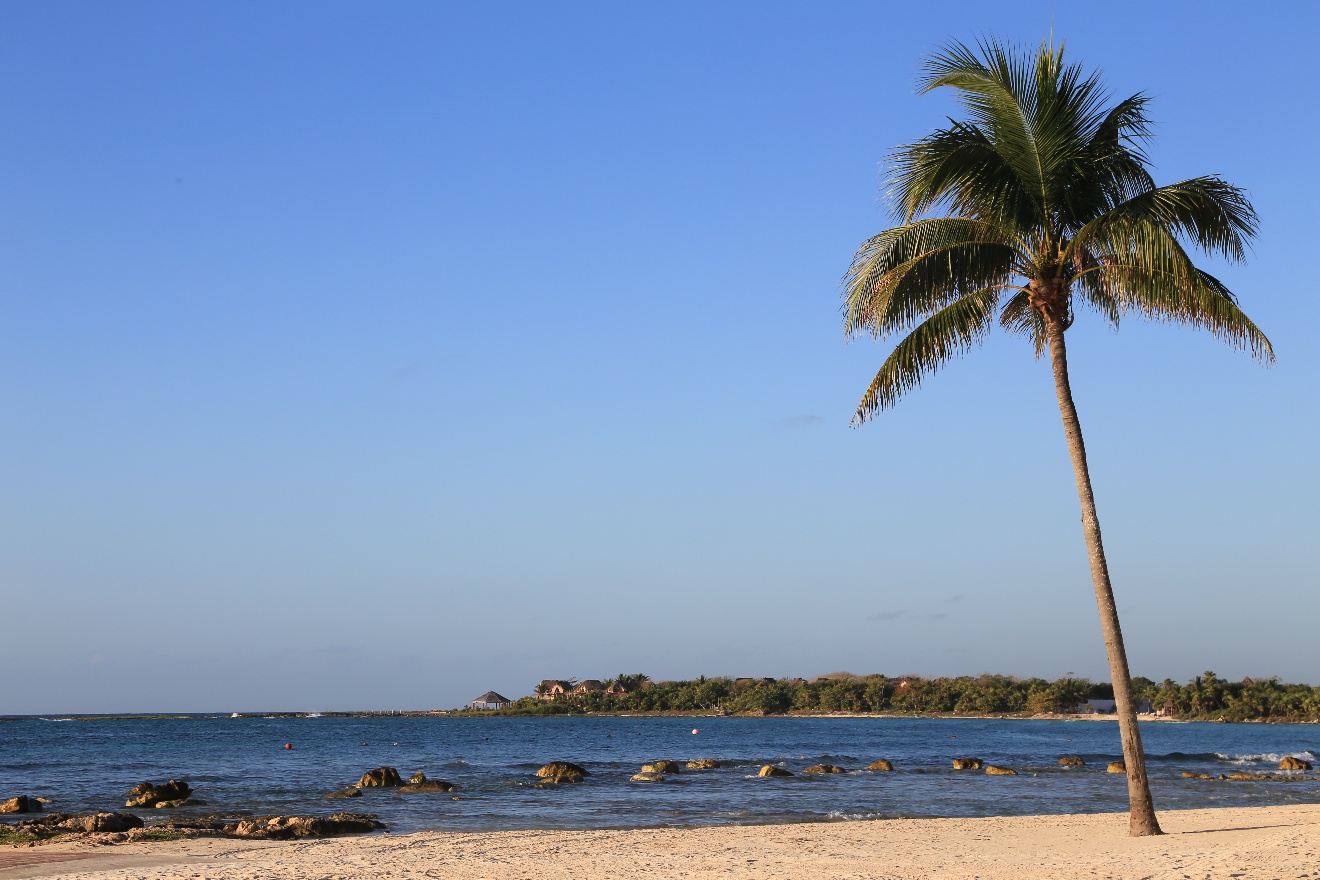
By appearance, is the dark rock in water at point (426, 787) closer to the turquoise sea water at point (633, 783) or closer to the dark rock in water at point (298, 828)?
the turquoise sea water at point (633, 783)

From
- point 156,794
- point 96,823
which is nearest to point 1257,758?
point 156,794

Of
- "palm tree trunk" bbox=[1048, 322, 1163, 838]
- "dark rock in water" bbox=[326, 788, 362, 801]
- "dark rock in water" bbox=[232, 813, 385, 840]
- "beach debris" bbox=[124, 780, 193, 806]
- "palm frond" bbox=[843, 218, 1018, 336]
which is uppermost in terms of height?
"palm frond" bbox=[843, 218, 1018, 336]

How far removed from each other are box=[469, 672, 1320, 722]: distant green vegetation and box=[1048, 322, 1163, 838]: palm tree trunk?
404ft

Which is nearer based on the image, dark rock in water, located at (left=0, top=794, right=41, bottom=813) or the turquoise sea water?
dark rock in water, located at (left=0, top=794, right=41, bottom=813)

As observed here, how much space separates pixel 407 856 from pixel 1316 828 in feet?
50.6

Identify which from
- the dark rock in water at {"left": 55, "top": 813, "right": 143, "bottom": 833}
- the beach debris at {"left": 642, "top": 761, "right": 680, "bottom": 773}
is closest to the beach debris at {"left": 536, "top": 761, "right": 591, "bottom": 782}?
the beach debris at {"left": 642, "top": 761, "right": 680, "bottom": 773}

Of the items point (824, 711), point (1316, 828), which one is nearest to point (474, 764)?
point (1316, 828)

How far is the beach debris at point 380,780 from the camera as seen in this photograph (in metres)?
37.1

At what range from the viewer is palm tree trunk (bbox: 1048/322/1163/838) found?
52.7 feet

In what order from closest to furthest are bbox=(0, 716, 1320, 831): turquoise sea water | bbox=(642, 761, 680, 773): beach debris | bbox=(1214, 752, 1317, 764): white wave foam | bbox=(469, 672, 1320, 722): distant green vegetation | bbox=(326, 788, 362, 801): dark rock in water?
bbox=(0, 716, 1320, 831): turquoise sea water
bbox=(326, 788, 362, 801): dark rock in water
bbox=(642, 761, 680, 773): beach debris
bbox=(1214, 752, 1317, 764): white wave foam
bbox=(469, 672, 1320, 722): distant green vegetation

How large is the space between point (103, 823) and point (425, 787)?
14.9 metres

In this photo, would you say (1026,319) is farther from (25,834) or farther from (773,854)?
(25,834)

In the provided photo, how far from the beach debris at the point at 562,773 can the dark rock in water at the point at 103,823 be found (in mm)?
20081

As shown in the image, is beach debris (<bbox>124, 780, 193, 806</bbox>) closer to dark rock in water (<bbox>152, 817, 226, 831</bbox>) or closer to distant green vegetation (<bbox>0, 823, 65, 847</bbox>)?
dark rock in water (<bbox>152, 817, 226, 831</bbox>)
